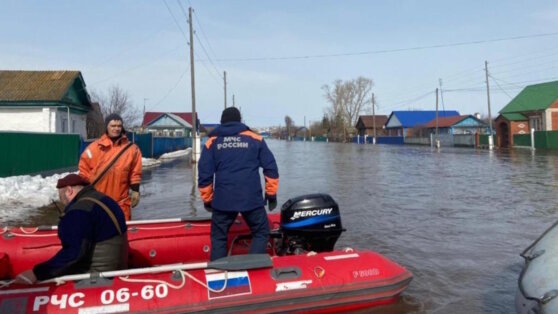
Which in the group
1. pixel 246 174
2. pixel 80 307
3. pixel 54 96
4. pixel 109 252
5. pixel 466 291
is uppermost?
pixel 54 96

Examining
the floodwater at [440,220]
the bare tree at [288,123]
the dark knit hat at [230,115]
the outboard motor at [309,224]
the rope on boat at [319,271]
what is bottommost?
the floodwater at [440,220]

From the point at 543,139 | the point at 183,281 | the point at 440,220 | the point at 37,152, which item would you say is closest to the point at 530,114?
the point at 543,139

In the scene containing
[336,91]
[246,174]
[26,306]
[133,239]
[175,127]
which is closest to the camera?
[26,306]

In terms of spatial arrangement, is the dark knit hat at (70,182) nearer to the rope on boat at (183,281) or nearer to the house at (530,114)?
the rope on boat at (183,281)

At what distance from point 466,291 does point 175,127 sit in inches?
3055

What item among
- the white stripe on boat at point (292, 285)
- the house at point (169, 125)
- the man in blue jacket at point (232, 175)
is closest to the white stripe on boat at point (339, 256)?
the white stripe on boat at point (292, 285)

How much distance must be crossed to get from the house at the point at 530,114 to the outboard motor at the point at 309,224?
1754 inches

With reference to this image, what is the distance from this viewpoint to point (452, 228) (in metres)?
8.30

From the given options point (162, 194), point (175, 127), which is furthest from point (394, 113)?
point (162, 194)

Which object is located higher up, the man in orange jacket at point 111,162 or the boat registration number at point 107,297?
the man in orange jacket at point 111,162

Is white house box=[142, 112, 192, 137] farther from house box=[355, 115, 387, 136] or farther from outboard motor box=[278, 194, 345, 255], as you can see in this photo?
outboard motor box=[278, 194, 345, 255]

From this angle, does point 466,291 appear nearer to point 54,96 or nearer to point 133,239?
point 133,239

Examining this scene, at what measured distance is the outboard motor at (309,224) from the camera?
5.20m

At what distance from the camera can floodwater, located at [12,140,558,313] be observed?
5.14 m
